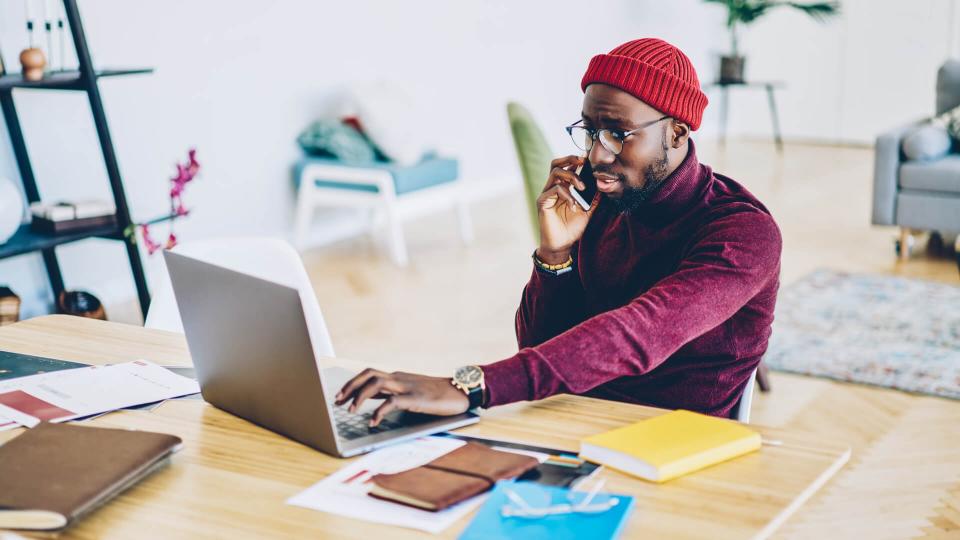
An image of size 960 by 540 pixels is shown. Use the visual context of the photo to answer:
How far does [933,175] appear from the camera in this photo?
16.6 ft

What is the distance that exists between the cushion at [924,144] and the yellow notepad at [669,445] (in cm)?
426

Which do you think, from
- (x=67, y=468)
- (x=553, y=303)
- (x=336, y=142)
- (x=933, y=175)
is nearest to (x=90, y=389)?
(x=67, y=468)

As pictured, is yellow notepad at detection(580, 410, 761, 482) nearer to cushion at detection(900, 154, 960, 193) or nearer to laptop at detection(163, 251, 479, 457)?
laptop at detection(163, 251, 479, 457)

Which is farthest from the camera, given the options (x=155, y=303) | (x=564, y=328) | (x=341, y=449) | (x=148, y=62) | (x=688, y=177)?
(x=148, y=62)

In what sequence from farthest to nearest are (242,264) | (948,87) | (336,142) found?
(948,87)
(336,142)
(242,264)

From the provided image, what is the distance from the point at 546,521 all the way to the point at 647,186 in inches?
28.6

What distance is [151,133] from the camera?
181 inches

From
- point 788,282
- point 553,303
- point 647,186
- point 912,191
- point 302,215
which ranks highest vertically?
point 647,186

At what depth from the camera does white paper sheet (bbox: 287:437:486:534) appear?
112 centimetres

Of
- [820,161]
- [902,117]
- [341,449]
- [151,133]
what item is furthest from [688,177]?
[902,117]

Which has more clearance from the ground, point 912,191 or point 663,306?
point 663,306

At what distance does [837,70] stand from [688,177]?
7673 millimetres

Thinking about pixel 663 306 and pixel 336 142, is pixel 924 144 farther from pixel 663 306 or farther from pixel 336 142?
pixel 663 306

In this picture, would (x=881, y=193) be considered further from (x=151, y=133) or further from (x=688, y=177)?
(x=688, y=177)
